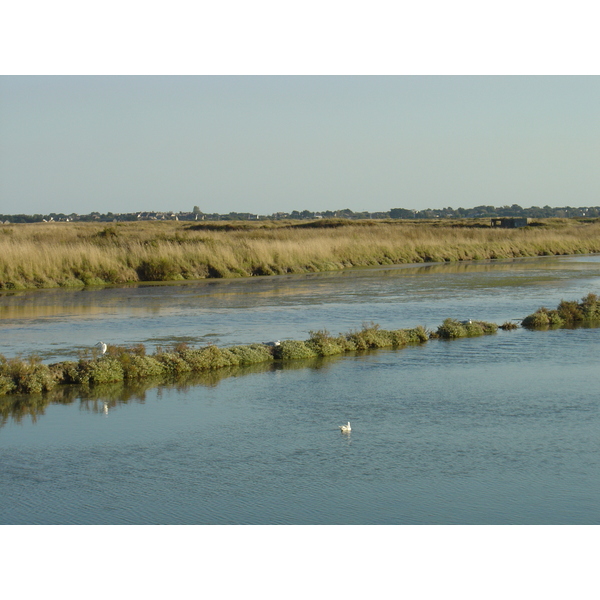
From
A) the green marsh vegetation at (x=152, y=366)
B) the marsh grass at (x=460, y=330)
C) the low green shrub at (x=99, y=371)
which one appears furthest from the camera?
the marsh grass at (x=460, y=330)

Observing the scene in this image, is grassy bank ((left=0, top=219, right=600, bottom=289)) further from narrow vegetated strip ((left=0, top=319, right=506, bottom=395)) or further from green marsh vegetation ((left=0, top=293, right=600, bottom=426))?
narrow vegetated strip ((left=0, top=319, right=506, bottom=395))

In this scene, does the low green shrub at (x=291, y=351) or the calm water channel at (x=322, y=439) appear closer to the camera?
the calm water channel at (x=322, y=439)

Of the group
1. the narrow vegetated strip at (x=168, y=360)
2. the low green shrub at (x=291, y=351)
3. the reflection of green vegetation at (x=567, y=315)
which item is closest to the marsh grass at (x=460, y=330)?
the narrow vegetated strip at (x=168, y=360)

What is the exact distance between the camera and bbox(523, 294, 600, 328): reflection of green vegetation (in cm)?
1859

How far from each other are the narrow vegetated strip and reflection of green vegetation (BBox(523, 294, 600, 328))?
3317 millimetres

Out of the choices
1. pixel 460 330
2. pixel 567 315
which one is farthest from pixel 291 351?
pixel 567 315

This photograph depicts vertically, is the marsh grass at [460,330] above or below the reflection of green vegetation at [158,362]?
above

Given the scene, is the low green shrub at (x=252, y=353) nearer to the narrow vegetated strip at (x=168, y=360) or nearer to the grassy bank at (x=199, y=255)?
the narrow vegetated strip at (x=168, y=360)

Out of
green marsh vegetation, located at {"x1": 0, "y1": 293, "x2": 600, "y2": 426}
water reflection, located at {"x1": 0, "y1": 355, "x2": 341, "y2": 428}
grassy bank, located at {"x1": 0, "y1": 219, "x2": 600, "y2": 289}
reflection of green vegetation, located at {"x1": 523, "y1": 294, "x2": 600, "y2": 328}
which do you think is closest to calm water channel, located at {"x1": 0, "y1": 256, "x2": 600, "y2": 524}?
water reflection, located at {"x1": 0, "y1": 355, "x2": 341, "y2": 428}

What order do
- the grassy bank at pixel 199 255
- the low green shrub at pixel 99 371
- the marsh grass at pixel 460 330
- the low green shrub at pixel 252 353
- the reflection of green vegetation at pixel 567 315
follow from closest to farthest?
the low green shrub at pixel 99 371, the low green shrub at pixel 252 353, the marsh grass at pixel 460 330, the reflection of green vegetation at pixel 567 315, the grassy bank at pixel 199 255

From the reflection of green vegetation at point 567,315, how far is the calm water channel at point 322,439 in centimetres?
86

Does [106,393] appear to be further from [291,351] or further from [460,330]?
[460,330]

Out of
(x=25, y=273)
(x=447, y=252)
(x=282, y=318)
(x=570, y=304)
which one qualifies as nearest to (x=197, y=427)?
(x=282, y=318)

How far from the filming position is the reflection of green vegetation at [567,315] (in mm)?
18594
